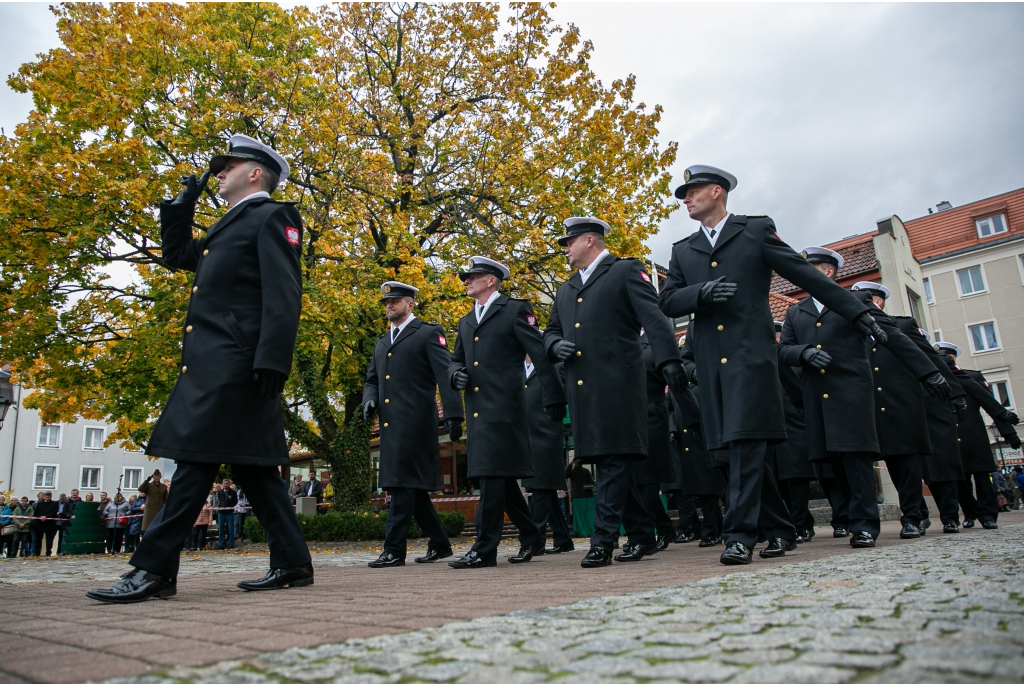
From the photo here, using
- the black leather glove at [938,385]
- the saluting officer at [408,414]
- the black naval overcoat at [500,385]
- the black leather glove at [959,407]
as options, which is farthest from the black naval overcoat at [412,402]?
the black leather glove at [959,407]

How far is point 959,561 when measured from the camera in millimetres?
4273

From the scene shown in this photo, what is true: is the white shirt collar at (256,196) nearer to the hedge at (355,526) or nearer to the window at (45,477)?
the hedge at (355,526)

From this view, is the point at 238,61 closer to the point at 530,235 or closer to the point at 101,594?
the point at 530,235

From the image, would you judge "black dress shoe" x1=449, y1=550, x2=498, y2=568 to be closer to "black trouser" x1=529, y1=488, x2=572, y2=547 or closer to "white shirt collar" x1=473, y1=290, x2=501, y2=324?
"black trouser" x1=529, y1=488, x2=572, y2=547

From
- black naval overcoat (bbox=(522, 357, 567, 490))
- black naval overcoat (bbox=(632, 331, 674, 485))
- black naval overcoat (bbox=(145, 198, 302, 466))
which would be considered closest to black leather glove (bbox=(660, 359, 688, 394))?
black naval overcoat (bbox=(145, 198, 302, 466))

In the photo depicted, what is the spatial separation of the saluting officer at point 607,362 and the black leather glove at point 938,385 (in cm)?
255

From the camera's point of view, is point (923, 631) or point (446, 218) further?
point (446, 218)

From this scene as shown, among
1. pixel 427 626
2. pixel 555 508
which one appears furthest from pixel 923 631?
pixel 555 508

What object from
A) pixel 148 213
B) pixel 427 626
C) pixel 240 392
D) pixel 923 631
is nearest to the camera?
pixel 923 631

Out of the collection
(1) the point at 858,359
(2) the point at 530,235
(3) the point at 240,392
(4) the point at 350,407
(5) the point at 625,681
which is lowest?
(5) the point at 625,681

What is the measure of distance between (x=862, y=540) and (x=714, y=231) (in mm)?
2734

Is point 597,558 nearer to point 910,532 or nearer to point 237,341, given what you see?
point 237,341

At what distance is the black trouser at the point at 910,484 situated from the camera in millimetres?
7359

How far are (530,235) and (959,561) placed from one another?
40.4 feet
